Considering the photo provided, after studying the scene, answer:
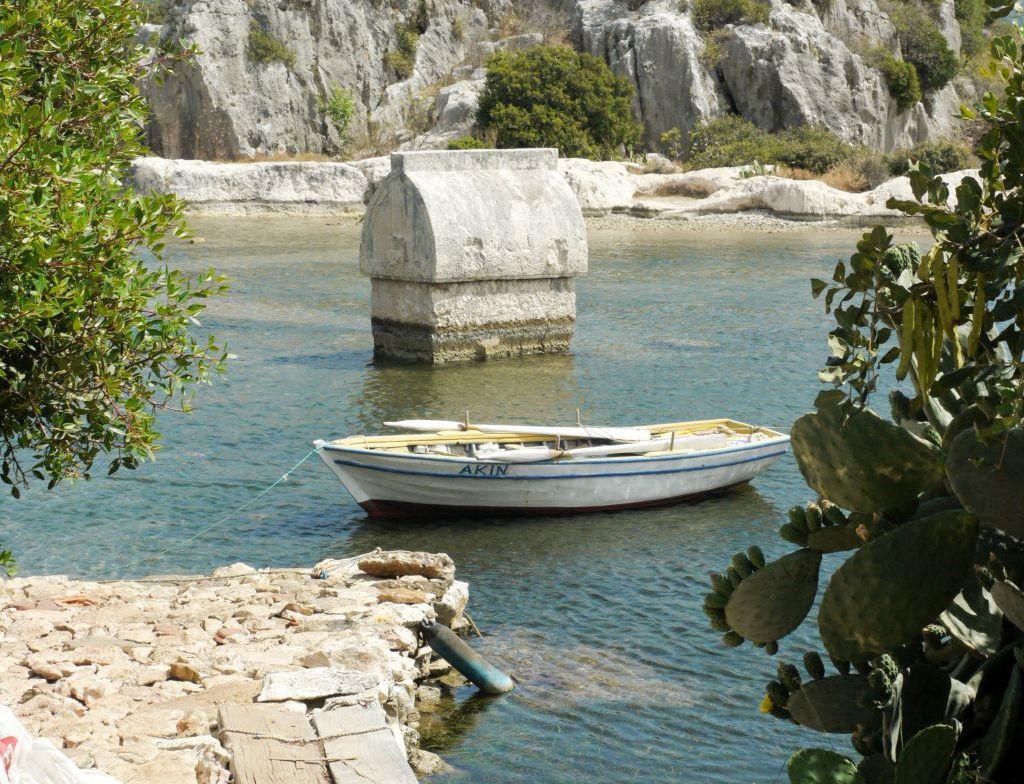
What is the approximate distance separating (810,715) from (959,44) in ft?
236

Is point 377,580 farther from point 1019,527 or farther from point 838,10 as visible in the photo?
point 838,10

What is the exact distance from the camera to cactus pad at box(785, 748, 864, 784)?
395cm

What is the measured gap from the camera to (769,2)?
2440 inches

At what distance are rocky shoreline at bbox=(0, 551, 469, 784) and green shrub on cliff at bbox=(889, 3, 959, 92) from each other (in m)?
58.4

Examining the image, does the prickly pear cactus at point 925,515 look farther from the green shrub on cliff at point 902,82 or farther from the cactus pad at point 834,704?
the green shrub on cliff at point 902,82

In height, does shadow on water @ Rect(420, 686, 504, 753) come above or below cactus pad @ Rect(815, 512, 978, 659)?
below

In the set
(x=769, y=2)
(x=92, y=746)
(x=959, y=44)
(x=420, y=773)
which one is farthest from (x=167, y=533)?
(x=959, y=44)

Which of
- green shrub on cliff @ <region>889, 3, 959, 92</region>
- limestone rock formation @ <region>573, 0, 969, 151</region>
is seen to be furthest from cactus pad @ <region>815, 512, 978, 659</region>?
green shrub on cliff @ <region>889, 3, 959, 92</region>

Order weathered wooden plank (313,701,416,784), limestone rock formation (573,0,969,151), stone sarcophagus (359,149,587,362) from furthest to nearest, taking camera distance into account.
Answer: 1. limestone rock formation (573,0,969,151)
2. stone sarcophagus (359,149,587,362)
3. weathered wooden plank (313,701,416,784)

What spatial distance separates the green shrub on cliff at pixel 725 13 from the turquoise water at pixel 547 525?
1392 inches

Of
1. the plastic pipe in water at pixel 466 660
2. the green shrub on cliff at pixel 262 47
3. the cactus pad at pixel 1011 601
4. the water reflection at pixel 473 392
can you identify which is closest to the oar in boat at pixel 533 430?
the water reflection at pixel 473 392

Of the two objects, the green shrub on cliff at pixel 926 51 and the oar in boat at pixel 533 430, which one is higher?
the green shrub on cliff at pixel 926 51

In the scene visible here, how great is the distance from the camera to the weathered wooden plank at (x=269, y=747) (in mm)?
6605

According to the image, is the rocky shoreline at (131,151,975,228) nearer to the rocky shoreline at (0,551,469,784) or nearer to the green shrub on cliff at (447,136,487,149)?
the green shrub on cliff at (447,136,487,149)
